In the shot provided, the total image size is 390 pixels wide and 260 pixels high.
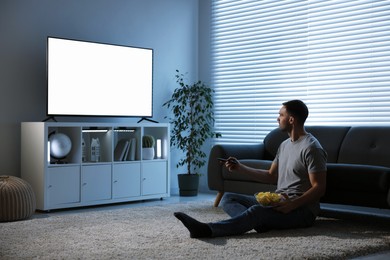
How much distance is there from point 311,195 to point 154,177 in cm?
246

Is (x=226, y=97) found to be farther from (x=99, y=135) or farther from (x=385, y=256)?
(x=385, y=256)

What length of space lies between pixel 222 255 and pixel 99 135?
2912mm

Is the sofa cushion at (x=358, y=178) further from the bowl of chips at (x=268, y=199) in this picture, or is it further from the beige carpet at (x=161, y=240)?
the bowl of chips at (x=268, y=199)

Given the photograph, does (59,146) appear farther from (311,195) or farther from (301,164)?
(311,195)

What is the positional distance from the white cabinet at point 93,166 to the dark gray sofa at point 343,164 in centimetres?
95

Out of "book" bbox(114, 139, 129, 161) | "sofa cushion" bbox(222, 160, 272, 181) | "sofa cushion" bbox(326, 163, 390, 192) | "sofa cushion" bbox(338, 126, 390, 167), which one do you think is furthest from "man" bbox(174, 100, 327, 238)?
"book" bbox(114, 139, 129, 161)

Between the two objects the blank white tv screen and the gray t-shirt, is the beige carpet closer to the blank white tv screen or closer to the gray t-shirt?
the gray t-shirt

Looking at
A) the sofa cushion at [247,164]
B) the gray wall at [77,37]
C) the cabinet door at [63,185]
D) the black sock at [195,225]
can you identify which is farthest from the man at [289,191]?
the gray wall at [77,37]

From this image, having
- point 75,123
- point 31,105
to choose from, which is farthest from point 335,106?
point 31,105

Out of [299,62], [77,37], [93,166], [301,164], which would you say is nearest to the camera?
[301,164]

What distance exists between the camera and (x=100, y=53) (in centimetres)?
550

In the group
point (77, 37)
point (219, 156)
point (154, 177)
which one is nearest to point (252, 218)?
point (219, 156)

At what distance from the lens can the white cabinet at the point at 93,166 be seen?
16.1ft

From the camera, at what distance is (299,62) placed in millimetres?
5766
